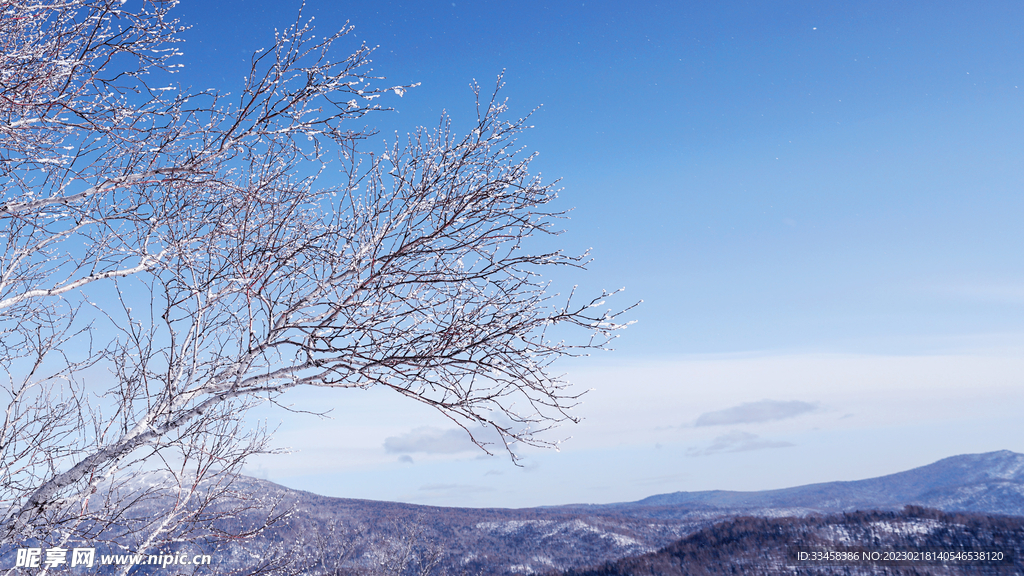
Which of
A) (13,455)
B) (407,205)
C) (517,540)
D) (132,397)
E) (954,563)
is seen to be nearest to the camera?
(407,205)

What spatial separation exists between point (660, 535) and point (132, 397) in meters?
149

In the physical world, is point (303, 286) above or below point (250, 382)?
above

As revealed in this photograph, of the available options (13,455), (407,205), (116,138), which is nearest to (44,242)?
(116,138)

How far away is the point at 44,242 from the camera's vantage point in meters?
4.76

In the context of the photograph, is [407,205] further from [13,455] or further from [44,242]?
[13,455]

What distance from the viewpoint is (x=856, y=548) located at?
92.8m

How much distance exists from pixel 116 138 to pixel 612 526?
14846 centimetres

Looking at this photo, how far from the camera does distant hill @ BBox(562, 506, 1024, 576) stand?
8788cm

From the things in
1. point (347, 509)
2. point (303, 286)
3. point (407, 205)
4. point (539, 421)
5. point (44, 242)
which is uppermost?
point (44, 242)

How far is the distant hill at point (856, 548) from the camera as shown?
87.9 m

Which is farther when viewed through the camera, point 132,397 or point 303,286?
point 132,397

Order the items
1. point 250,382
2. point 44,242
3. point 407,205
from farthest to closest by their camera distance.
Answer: point 44,242, point 407,205, point 250,382

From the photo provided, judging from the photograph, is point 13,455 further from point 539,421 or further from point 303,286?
point 539,421

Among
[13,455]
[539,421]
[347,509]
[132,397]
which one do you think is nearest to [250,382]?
[539,421]
